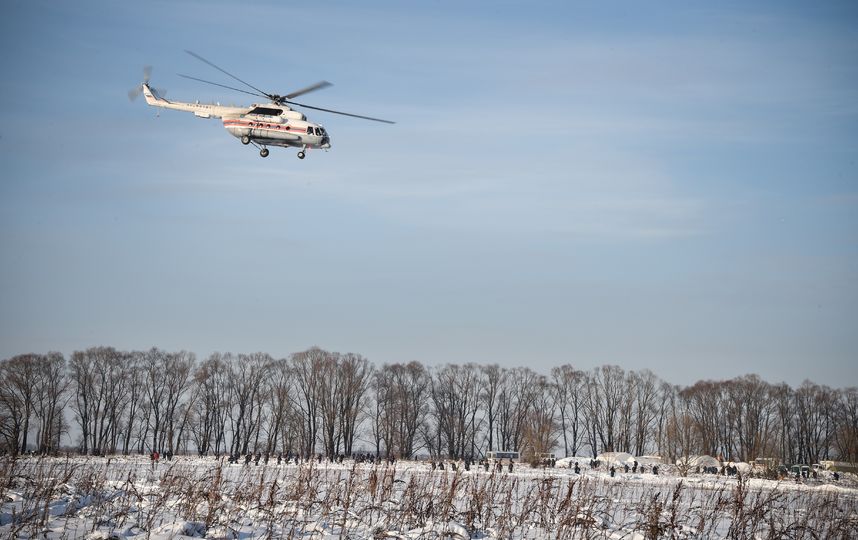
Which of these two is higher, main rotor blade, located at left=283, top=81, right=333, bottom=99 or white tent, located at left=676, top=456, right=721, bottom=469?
main rotor blade, located at left=283, top=81, right=333, bottom=99

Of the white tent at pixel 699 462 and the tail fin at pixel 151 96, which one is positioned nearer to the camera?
the tail fin at pixel 151 96

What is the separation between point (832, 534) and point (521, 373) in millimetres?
77505

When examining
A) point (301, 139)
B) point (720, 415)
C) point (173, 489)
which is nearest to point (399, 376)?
point (720, 415)

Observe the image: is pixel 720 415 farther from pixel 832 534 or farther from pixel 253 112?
pixel 832 534

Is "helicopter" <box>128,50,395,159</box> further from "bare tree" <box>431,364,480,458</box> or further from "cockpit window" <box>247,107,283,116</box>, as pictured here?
"bare tree" <box>431,364,480,458</box>

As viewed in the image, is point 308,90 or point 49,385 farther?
point 49,385

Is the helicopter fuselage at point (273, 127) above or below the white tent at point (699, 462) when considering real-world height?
above

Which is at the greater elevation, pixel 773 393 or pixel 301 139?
pixel 301 139

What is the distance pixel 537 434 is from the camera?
72.8 m

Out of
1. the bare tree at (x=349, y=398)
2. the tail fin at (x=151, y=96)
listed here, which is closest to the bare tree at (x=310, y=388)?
the bare tree at (x=349, y=398)

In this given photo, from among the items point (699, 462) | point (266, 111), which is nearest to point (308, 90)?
point (266, 111)

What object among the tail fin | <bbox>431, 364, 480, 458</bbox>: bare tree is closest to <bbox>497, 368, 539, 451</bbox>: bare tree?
<bbox>431, 364, 480, 458</bbox>: bare tree

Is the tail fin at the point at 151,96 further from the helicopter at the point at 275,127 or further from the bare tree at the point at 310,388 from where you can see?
the bare tree at the point at 310,388

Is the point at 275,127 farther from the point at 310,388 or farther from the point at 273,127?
the point at 310,388
